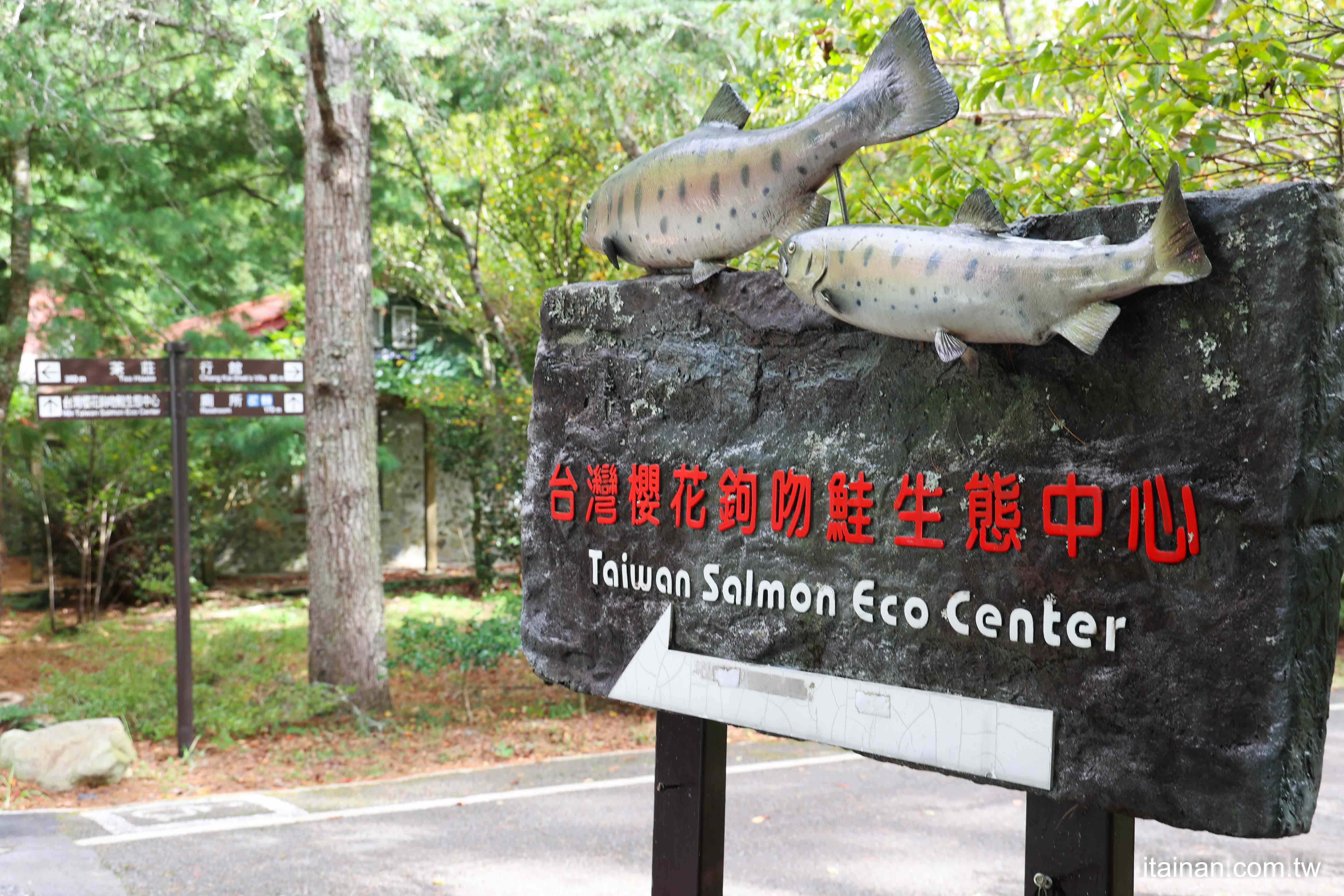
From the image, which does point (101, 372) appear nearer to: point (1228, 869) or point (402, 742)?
point (402, 742)

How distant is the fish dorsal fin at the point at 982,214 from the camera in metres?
2.08

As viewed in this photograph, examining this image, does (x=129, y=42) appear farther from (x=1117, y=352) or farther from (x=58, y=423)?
(x=1117, y=352)

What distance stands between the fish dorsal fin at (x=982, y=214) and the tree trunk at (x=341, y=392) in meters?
6.73

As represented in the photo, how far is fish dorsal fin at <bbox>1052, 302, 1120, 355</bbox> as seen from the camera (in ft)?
6.13

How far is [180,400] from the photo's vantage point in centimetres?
746

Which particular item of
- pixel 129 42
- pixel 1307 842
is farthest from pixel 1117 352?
pixel 129 42

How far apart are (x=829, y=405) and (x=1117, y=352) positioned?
67 centimetres

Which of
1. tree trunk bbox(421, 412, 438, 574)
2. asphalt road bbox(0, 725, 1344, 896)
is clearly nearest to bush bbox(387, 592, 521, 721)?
asphalt road bbox(0, 725, 1344, 896)

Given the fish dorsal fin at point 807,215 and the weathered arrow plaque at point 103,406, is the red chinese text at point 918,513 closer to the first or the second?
the fish dorsal fin at point 807,215

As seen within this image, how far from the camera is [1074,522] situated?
6.66 ft

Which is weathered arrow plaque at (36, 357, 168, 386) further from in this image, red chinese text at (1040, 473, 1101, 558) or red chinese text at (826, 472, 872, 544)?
red chinese text at (1040, 473, 1101, 558)

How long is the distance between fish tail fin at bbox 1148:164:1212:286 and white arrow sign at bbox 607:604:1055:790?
86 cm

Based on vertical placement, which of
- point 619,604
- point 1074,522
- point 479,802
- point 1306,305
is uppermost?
point 1306,305

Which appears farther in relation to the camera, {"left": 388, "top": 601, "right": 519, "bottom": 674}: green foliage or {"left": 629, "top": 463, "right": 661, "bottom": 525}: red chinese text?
{"left": 388, "top": 601, "right": 519, "bottom": 674}: green foliage
